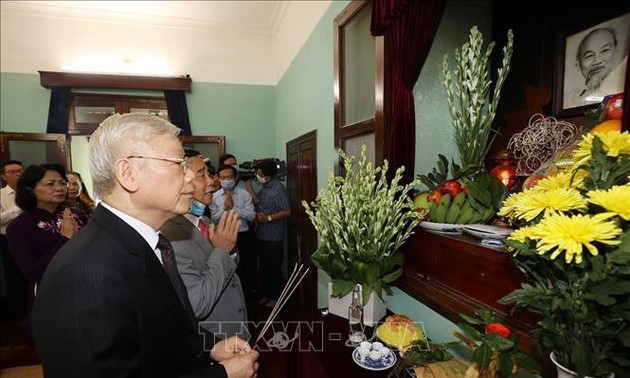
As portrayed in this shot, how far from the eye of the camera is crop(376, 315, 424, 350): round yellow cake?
1.09 metres

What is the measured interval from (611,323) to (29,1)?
5.63 m

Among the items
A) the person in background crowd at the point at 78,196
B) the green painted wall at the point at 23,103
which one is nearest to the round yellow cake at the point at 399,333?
the person in background crowd at the point at 78,196

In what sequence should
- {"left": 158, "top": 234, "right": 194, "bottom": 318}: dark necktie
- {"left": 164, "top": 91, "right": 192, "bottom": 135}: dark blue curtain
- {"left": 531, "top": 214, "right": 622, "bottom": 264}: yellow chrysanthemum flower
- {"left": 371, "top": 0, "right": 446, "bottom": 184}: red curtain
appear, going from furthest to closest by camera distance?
{"left": 164, "top": 91, "right": 192, "bottom": 135}: dark blue curtain → {"left": 371, "top": 0, "right": 446, "bottom": 184}: red curtain → {"left": 158, "top": 234, "right": 194, "bottom": 318}: dark necktie → {"left": 531, "top": 214, "right": 622, "bottom": 264}: yellow chrysanthemum flower

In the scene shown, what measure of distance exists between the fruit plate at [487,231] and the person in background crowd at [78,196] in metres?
3.95

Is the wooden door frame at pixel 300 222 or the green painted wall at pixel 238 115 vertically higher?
the green painted wall at pixel 238 115

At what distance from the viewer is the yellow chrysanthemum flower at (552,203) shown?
Result: 1.63 feet

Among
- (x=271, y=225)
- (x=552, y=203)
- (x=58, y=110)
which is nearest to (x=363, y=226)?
(x=552, y=203)

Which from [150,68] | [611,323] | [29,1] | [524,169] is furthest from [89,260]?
[29,1]

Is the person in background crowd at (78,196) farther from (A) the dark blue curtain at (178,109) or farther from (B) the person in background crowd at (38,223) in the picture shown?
(B) the person in background crowd at (38,223)

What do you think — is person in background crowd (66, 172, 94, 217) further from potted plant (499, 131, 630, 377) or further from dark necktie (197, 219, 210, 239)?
potted plant (499, 131, 630, 377)

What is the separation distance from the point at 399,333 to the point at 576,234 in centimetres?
79

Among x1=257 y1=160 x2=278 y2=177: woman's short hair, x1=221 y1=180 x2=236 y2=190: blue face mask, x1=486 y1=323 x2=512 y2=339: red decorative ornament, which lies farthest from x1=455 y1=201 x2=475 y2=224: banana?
x1=221 y1=180 x2=236 y2=190: blue face mask

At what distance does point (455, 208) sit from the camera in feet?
3.86

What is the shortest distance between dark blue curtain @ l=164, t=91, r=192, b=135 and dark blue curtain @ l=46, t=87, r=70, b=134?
119 centimetres
